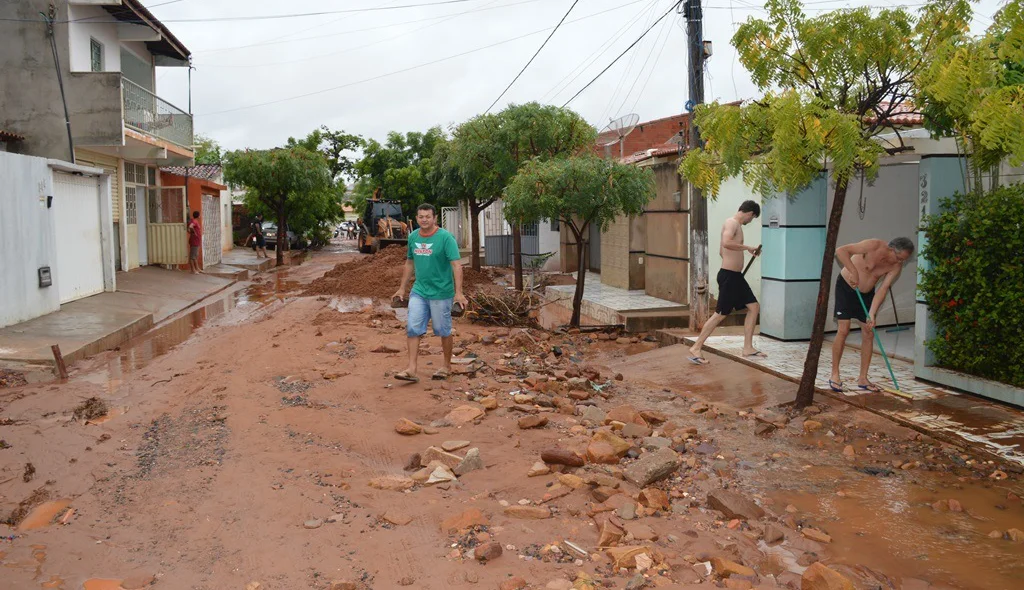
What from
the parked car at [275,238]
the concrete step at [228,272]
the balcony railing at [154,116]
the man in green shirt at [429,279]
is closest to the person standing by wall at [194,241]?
the concrete step at [228,272]

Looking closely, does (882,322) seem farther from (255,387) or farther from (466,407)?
(255,387)

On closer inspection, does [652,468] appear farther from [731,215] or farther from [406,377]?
[731,215]

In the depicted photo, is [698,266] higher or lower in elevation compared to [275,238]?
lower

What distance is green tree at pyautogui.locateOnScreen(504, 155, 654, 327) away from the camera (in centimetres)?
1212

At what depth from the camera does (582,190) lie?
1212 centimetres

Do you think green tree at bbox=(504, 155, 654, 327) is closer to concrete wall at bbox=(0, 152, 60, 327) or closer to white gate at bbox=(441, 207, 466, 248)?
concrete wall at bbox=(0, 152, 60, 327)

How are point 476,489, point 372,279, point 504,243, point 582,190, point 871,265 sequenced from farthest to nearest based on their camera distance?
point 504,243 < point 372,279 < point 582,190 < point 871,265 < point 476,489

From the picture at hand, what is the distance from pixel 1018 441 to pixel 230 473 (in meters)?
5.39

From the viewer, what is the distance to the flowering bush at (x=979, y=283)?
638 cm

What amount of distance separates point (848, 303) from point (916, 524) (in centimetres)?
313

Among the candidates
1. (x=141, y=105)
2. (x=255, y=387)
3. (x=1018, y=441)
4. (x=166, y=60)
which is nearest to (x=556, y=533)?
(x=1018, y=441)

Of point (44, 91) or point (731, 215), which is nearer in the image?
point (731, 215)

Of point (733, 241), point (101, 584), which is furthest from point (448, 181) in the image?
point (101, 584)

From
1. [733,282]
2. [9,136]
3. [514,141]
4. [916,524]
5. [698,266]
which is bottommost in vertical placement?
[916,524]
